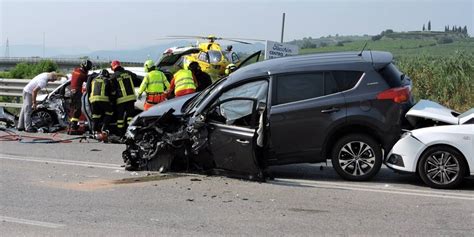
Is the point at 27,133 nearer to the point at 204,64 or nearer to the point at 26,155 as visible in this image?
the point at 26,155

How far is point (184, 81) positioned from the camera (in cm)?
1230

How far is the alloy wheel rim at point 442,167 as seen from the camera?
7.57 meters

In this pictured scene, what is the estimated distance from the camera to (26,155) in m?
11.0

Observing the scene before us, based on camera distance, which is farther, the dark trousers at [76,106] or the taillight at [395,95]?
the dark trousers at [76,106]

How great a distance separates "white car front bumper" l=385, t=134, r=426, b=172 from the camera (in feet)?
25.4

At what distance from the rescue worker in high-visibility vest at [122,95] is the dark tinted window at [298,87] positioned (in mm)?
5321

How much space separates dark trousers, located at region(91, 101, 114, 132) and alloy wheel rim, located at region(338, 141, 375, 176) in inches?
251

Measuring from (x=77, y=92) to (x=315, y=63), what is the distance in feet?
24.5

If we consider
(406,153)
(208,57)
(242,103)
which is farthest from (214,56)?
(406,153)

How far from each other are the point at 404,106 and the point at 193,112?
3128mm

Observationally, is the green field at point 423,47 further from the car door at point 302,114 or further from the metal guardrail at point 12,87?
the car door at point 302,114

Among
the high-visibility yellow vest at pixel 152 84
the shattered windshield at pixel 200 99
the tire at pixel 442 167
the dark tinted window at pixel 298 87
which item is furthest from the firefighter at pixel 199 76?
the tire at pixel 442 167

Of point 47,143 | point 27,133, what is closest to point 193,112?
point 47,143

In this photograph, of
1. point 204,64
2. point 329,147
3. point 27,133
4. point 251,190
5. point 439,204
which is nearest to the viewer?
point 439,204
